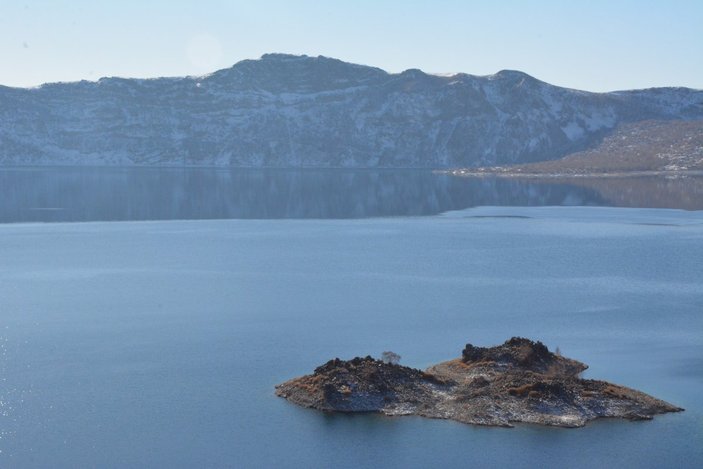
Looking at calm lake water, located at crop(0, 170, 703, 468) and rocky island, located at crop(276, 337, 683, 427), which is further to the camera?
rocky island, located at crop(276, 337, 683, 427)

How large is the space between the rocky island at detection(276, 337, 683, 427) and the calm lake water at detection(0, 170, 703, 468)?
36.1 inches

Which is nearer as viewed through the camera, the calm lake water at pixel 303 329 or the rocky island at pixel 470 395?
the calm lake water at pixel 303 329

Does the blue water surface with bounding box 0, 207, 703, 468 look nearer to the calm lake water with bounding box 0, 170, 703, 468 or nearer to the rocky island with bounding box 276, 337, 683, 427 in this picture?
the calm lake water with bounding box 0, 170, 703, 468

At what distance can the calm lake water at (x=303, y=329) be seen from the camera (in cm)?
4294

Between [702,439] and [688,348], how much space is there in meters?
17.2

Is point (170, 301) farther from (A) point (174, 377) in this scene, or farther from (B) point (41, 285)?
(A) point (174, 377)

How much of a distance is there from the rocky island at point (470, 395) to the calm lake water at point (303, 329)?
916 millimetres

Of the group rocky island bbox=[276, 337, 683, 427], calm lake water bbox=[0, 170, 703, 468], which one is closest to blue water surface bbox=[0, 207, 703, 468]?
calm lake water bbox=[0, 170, 703, 468]

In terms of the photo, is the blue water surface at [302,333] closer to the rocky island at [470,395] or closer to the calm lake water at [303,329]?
the calm lake water at [303,329]

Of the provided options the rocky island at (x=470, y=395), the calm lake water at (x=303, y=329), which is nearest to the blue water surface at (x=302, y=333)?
the calm lake water at (x=303, y=329)

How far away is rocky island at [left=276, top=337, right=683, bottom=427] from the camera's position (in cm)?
4603

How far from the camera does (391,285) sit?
83688 mm

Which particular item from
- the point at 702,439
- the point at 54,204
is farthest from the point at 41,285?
the point at 54,204

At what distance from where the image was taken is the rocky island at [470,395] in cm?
4603
